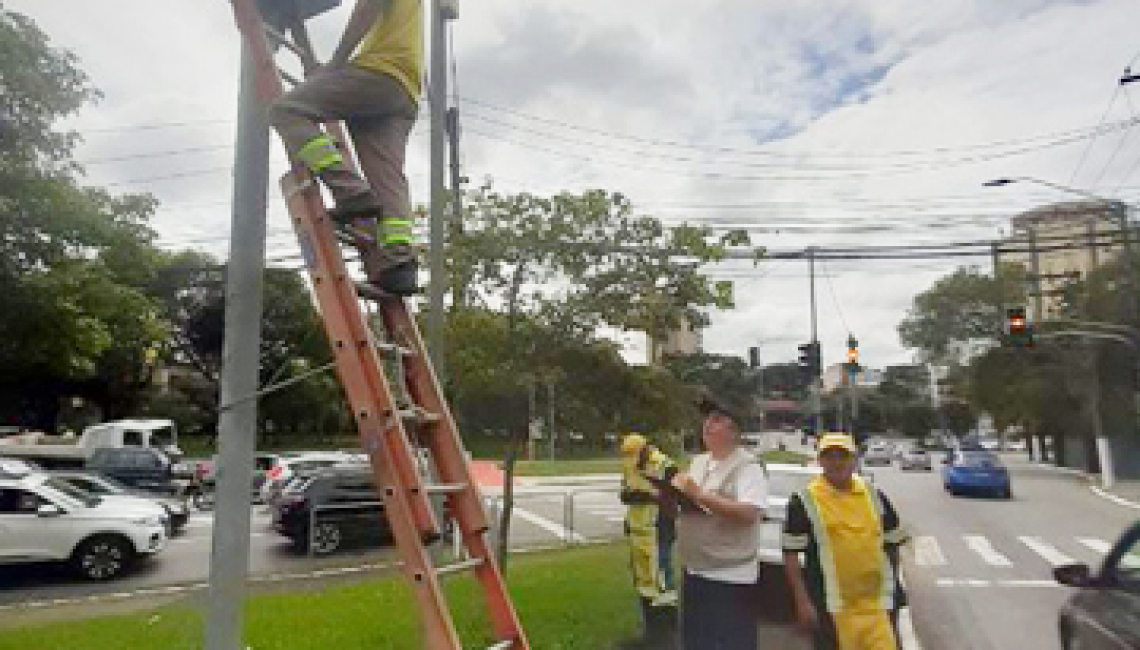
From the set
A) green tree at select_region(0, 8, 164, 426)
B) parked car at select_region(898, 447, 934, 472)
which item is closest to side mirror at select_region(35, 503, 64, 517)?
green tree at select_region(0, 8, 164, 426)

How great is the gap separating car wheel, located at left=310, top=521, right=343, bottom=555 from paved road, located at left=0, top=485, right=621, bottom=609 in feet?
0.86

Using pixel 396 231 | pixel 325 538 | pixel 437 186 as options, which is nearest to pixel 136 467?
pixel 325 538

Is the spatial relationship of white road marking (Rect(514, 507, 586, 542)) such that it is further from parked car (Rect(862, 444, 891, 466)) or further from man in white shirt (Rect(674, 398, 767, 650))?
parked car (Rect(862, 444, 891, 466))

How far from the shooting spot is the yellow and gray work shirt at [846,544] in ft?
14.8

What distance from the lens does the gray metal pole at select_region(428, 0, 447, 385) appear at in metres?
9.20

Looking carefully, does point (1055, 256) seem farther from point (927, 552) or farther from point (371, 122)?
point (371, 122)

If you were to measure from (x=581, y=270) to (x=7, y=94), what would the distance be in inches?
382

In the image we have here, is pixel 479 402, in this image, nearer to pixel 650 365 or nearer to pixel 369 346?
pixel 650 365

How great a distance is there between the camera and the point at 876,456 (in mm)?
58812

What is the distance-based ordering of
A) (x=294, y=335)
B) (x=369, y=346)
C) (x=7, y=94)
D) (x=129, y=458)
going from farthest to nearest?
1. (x=294, y=335)
2. (x=129, y=458)
3. (x=7, y=94)
4. (x=369, y=346)

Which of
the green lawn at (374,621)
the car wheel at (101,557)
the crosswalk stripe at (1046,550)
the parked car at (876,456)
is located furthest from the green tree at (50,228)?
the parked car at (876,456)

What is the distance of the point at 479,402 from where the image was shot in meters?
11.0

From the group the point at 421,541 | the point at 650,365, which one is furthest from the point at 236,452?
the point at 650,365

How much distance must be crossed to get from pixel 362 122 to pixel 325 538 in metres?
14.5
